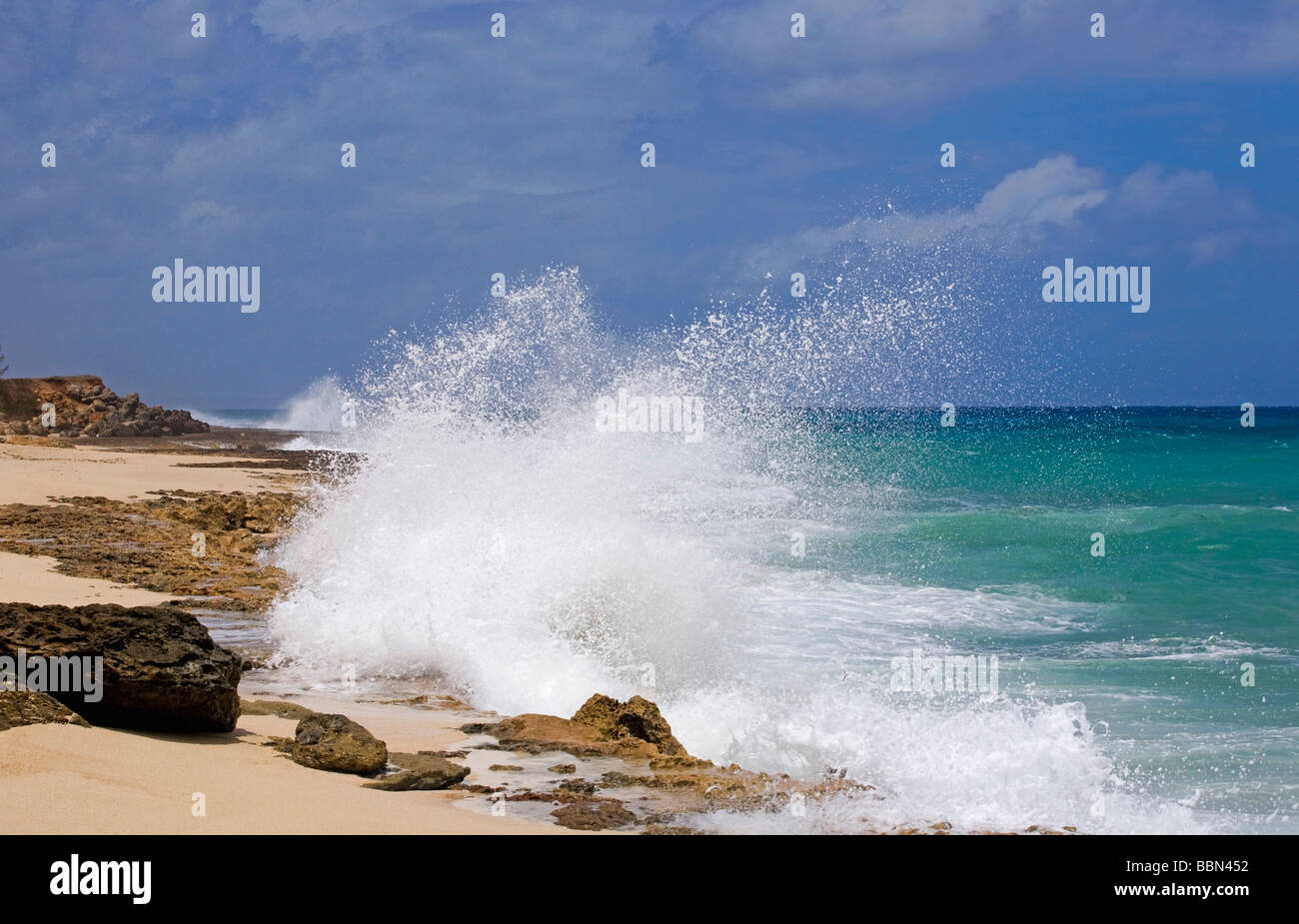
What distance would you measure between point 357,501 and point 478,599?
5.01 metres

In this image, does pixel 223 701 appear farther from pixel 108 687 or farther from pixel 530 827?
pixel 530 827

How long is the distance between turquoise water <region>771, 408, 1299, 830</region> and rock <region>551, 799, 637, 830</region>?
3.28m

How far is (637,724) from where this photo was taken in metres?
7.43

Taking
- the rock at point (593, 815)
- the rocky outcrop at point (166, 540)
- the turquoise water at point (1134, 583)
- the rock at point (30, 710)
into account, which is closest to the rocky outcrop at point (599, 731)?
the rock at point (593, 815)

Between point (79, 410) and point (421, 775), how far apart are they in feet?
151

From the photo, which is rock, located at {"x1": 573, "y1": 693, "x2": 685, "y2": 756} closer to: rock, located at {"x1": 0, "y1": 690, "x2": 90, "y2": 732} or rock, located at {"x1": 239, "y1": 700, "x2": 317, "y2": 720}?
rock, located at {"x1": 239, "y1": 700, "x2": 317, "y2": 720}

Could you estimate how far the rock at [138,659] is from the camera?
620 cm

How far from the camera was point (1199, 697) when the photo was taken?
9469mm

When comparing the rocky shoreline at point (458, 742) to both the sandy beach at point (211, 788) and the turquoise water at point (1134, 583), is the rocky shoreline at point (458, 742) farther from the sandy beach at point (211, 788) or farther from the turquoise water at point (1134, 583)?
the turquoise water at point (1134, 583)

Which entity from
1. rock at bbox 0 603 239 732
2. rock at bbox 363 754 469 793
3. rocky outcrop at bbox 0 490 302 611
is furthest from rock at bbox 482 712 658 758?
rocky outcrop at bbox 0 490 302 611

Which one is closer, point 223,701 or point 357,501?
point 223,701

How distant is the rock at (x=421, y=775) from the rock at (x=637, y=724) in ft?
3.87
